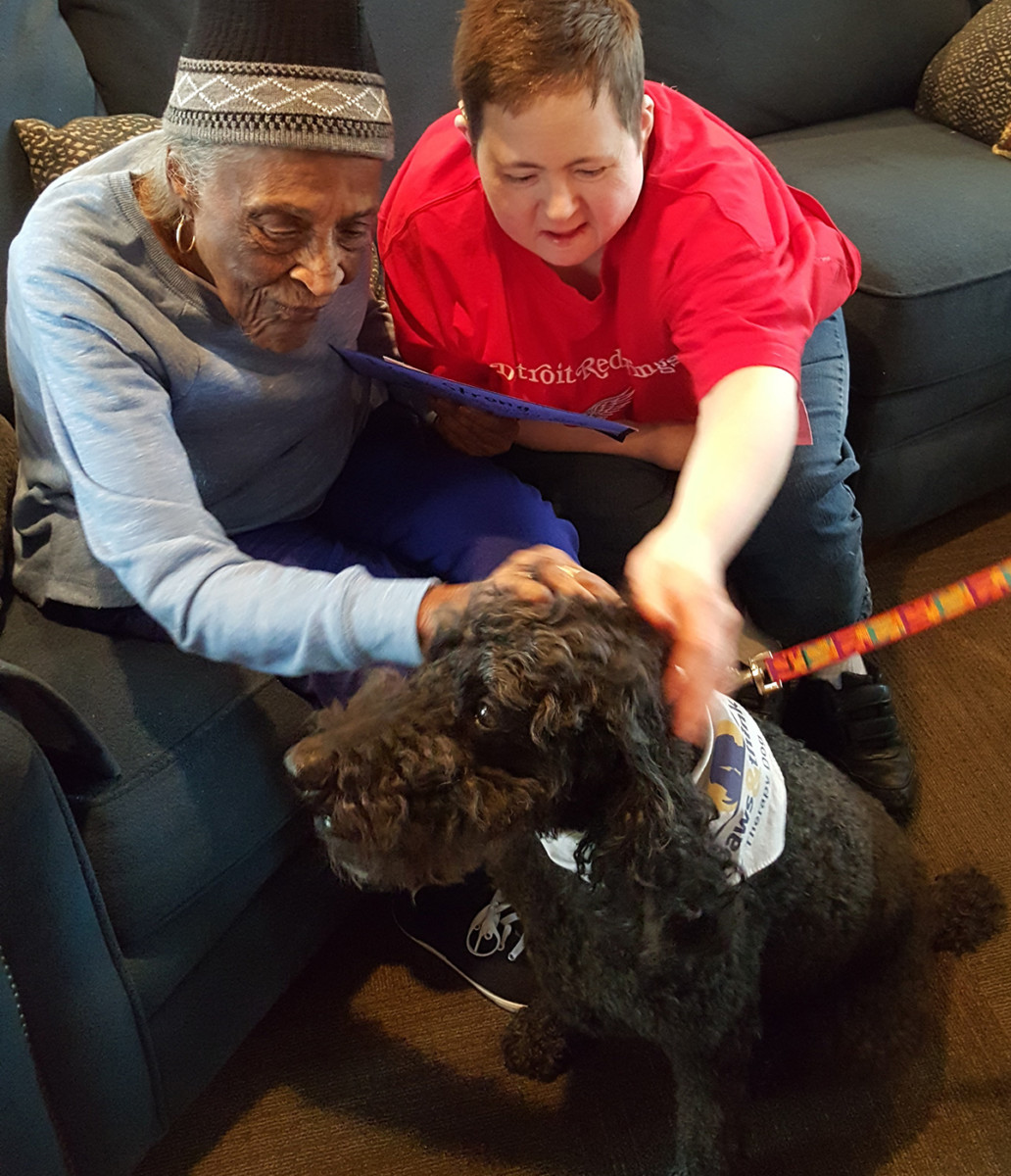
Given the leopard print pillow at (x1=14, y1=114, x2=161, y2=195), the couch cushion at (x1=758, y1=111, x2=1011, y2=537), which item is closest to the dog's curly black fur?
the couch cushion at (x1=758, y1=111, x2=1011, y2=537)

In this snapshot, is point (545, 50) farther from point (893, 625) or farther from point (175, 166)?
point (893, 625)

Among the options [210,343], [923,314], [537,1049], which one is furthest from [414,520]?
[923,314]

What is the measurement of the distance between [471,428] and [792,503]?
522 millimetres

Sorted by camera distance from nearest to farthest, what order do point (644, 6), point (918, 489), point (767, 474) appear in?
point (767, 474)
point (918, 489)
point (644, 6)

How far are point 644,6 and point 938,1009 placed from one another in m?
2.15

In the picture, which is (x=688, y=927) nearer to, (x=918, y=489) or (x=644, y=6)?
(x=918, y=489)

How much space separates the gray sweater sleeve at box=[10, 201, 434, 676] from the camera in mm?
907

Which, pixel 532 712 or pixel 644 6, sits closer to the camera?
pixel 532 712

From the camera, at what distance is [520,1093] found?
1.27 m

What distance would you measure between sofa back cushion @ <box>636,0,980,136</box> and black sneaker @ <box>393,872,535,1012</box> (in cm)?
192

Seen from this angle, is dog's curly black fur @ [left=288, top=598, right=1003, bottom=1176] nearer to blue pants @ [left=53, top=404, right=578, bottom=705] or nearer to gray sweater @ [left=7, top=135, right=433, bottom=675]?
gray sweater @ [left=7, top=135, right=433, bottom=675]


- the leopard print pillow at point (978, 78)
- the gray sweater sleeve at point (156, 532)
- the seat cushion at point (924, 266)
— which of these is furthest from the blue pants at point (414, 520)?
the leopard print pillow at point (978, 78)

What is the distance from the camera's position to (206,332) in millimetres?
1052

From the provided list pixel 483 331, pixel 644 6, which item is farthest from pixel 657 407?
pixel 644 6
